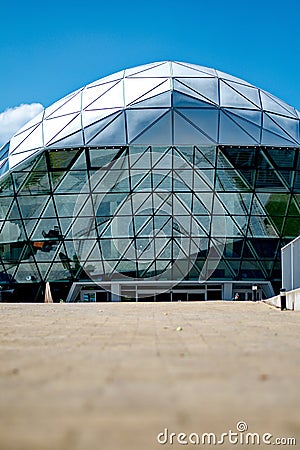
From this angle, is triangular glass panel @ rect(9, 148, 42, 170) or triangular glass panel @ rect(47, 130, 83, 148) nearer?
Answer: triangular glass panel @ rect(47, 130, 83, 148)

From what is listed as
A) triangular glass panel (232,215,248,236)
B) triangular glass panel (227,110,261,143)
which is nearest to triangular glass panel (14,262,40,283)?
triangular glass panel (232,215,248,236)

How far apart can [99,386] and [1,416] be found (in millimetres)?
1020

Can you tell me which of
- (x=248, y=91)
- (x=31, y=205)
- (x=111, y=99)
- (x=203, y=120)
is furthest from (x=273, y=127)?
(x=31, y=205)

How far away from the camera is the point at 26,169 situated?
113 ft

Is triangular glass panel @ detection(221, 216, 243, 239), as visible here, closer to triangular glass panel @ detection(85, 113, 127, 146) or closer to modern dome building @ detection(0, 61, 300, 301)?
modern dome building @ detection(0, 61, 300, 301)

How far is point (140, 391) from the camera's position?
407 centimetres

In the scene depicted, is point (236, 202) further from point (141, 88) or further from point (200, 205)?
point (141, 88)

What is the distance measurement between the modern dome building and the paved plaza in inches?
1068

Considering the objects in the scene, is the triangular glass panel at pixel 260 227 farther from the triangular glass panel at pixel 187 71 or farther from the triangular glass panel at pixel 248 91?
the triangular glass panel at pixel 187 71

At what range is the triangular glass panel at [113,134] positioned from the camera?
33.2 meters

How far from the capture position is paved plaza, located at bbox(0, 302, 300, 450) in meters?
3.03

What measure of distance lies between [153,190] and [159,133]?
3552 mm

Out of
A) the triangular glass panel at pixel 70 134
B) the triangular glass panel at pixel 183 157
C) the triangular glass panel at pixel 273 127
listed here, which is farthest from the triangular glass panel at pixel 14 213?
the triangular glass panel at pixel 273 127

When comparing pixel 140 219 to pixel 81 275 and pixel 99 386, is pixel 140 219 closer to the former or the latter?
pixel 81 275
